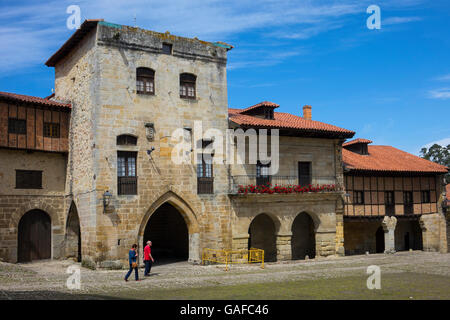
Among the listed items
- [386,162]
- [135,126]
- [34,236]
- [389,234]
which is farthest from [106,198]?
[386,162]

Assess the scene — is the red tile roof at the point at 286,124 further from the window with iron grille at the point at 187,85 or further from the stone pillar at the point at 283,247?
the stone pillar at the point at 283,247

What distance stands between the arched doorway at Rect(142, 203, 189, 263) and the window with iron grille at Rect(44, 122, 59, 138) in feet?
25.8

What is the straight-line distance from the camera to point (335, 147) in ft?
96.6

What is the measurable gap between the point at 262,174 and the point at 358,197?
831cm

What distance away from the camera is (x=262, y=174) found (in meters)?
26.9

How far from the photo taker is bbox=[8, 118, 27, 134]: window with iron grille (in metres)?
23.7

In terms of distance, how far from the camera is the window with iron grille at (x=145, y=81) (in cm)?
2364

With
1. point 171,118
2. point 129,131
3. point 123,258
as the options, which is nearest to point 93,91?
point 129,131

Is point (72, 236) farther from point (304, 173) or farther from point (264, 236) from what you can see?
point (304, 173)

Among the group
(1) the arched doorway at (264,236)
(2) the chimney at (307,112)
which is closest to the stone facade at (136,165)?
(1) the arched doorway at (264,236)

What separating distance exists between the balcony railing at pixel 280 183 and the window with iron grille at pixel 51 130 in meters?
9.56

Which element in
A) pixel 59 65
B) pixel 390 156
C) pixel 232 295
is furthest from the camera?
pixel 390 156
